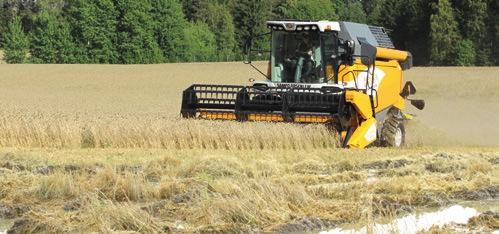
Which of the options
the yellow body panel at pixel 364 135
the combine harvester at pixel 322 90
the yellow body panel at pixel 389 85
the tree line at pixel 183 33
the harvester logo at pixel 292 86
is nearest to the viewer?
the yellow body panel at pixel 364 135

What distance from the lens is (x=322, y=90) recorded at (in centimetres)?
1442

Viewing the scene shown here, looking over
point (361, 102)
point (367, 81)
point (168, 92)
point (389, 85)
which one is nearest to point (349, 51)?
point (367, 81)

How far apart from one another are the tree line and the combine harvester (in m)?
45.6

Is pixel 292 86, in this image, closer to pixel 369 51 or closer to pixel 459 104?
pixel 369 51

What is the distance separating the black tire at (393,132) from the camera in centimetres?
1538

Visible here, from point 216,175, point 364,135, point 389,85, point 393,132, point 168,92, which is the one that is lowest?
point 168,92

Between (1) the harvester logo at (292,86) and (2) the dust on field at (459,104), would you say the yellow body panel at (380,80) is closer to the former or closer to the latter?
(1) the harvester logo at (292,86)

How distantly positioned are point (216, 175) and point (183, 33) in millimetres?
64546

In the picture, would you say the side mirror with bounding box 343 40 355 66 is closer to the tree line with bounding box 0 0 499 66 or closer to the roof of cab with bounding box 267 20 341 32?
the roof of cab with bounding box 267 20 341 32

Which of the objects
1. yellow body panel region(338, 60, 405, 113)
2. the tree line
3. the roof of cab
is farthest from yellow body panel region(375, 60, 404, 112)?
the tree line

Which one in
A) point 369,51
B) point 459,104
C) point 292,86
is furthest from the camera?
point 459,104

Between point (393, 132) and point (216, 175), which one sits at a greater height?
point (216, 175)

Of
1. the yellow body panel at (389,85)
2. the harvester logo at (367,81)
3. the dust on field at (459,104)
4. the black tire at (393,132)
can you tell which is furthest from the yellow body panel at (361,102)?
the dust on field at (459,104)

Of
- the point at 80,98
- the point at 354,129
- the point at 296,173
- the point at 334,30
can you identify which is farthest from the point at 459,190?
the point at 80,98
